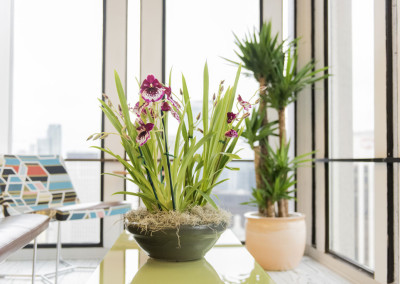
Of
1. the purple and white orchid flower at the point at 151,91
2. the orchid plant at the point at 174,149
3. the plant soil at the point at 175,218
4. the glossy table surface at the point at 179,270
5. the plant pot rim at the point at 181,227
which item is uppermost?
the purple and white orchid flower at the point at 151,91

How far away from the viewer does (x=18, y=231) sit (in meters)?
1.80

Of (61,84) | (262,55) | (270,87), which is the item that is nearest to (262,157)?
(270,87)

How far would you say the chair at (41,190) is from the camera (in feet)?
9.09

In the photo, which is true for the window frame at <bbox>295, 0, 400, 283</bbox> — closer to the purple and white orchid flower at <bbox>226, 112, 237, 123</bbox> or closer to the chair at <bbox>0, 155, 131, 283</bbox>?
the purple and white orchid flower at <bbox>226, 112, 237, 123</bbox>

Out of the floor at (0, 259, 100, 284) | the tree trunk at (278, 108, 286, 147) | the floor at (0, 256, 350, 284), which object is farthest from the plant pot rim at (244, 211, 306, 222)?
the floor at (0, 259, 100, 284)

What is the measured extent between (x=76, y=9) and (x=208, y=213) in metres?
3.12

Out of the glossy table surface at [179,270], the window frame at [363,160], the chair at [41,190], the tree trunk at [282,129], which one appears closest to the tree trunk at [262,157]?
the tree trunk at [282,129]

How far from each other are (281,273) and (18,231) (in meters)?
1.85

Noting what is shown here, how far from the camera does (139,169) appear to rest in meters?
1.27

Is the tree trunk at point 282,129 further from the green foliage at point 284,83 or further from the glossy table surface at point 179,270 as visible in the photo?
the glossy table surface at point 179,270

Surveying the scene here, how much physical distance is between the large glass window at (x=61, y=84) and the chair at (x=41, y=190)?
445 mm

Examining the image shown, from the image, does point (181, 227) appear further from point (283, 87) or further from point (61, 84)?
point (61, 84)
